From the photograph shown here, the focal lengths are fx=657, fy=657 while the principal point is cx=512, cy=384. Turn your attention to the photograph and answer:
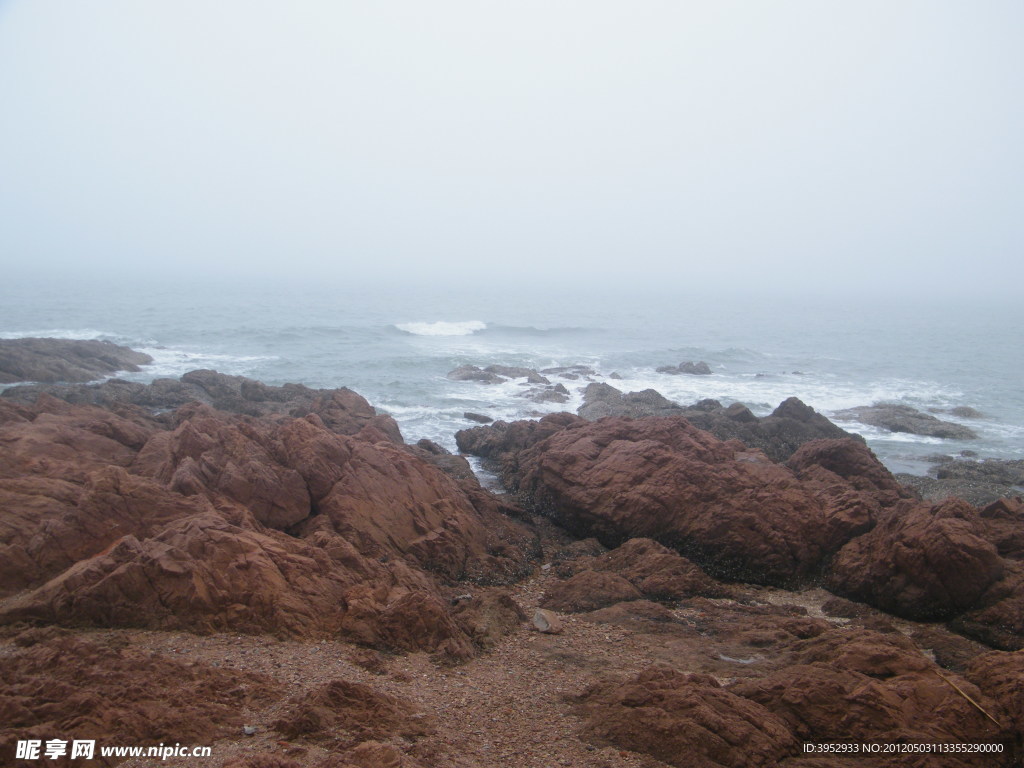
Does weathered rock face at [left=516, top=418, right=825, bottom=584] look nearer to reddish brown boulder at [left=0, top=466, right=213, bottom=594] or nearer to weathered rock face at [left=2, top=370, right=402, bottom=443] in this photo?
weathered rock face at [left=2, top=370, right=402, bottom=443]

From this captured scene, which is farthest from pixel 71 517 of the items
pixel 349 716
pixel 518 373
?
pixel 518 373

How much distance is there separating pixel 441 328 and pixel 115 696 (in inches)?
2368

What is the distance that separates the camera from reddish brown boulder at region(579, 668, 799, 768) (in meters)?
6.13

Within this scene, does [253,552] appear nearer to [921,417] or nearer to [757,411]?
[757,411]

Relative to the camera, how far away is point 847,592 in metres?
12.1

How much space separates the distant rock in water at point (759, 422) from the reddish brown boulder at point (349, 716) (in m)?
16.5

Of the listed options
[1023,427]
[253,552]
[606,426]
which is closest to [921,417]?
[1023,427]

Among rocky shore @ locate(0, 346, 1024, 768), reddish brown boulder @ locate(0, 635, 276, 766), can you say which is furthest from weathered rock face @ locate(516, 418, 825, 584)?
reddish brown boulder @ locate(0, 635, 276, 766)

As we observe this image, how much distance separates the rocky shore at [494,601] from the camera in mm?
6281

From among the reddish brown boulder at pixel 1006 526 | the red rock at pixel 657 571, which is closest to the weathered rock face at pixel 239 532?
the red rock at pixel 657 571

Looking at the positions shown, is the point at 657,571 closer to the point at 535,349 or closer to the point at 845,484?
the point at 845,484

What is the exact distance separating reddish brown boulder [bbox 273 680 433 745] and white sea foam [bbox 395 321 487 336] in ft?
181

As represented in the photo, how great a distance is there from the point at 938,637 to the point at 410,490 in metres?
9.63

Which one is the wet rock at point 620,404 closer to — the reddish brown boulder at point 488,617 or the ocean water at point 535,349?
the ocean water at point 535,349
